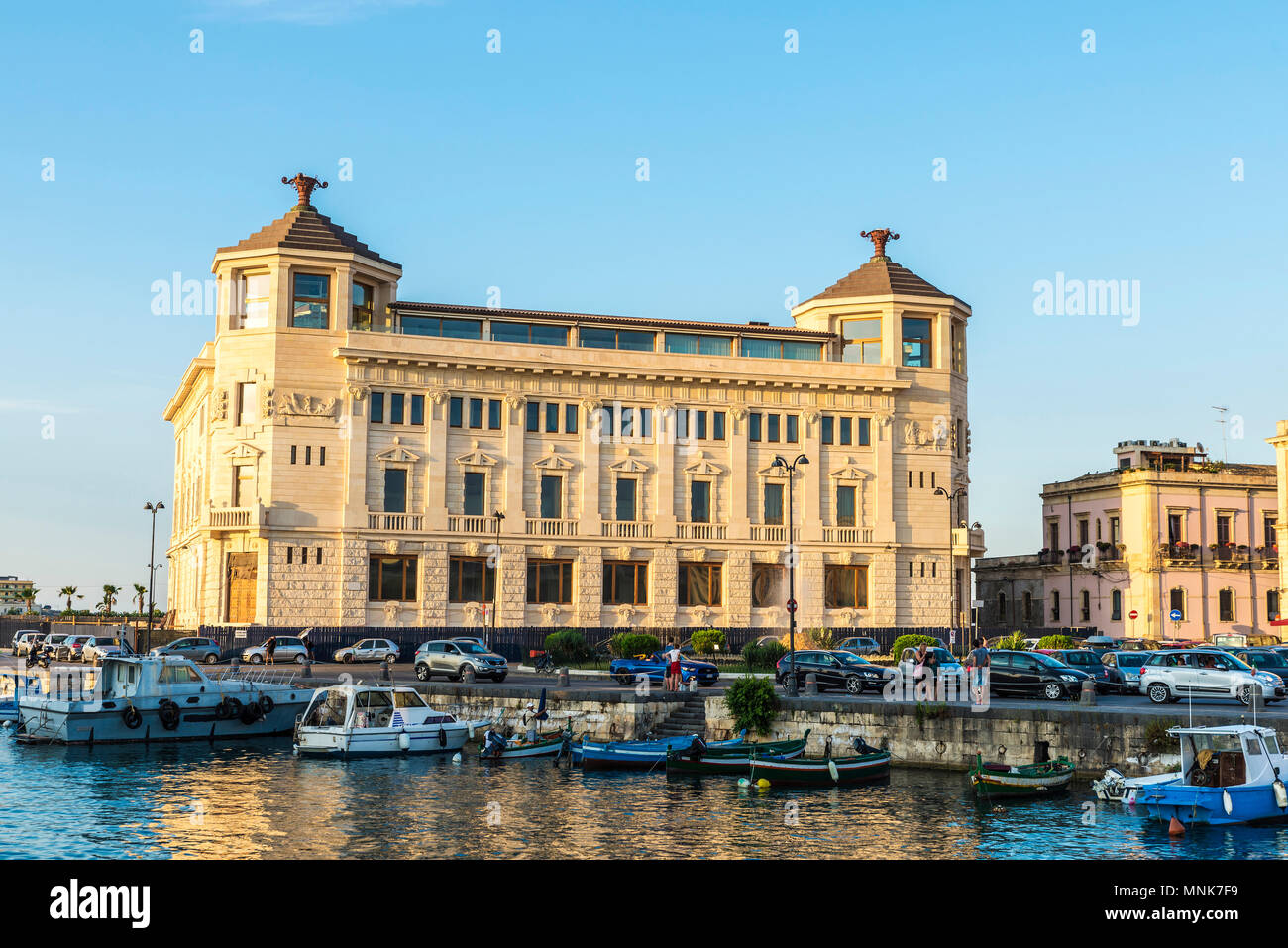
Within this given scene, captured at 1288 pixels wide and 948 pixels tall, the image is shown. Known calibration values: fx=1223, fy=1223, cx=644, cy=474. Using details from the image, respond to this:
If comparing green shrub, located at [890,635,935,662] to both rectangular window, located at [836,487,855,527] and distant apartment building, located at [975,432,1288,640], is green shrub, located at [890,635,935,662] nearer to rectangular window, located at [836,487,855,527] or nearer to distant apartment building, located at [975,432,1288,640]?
rectangular window, located at [836,487,855,527]

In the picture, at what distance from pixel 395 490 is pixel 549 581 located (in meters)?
9.13

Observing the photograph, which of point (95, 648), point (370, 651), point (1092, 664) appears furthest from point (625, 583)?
point (1092, 664)

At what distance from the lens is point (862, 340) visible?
70.6 metres

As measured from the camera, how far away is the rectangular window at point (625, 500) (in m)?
65.1

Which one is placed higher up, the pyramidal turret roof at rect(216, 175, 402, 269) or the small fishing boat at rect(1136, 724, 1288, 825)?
the pyramidal turret roof at rect(216, 175, 402, 269)

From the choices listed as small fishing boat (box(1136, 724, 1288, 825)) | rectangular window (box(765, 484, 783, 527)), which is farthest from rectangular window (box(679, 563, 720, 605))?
small fishing boat (box(1136, 724, 1288, 825))

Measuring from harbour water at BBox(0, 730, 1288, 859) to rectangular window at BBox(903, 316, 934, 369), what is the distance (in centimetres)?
4182

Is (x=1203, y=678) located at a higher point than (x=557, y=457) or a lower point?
lower

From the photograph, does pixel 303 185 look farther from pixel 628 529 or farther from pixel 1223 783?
pixel 1223 783

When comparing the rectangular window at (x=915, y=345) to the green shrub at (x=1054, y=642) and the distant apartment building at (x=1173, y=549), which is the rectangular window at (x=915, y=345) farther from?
the green shrub at (x=1054, y=642)

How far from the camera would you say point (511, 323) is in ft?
214

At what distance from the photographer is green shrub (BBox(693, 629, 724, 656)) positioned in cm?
5456

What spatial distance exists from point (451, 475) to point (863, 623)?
23643mm

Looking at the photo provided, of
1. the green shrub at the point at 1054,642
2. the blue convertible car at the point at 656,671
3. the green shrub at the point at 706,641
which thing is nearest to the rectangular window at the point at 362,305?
the green shrub at the point at 706,641
